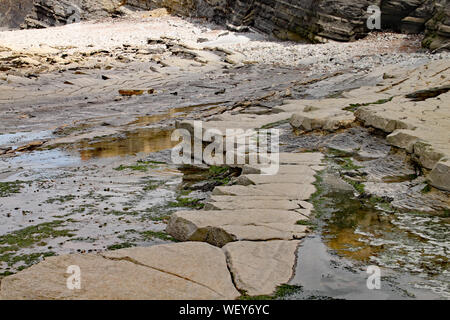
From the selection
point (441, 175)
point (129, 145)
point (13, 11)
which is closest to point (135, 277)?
point (441, 175)

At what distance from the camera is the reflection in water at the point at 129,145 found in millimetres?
7543

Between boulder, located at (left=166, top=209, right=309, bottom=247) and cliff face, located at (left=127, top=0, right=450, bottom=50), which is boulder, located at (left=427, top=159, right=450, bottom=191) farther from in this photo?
cliff face, located at (left=127, top=0, right=450, bottom=50)

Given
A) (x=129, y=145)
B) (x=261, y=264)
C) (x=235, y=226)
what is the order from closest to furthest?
(x=261, y=264) → (x=235, y=226) → (x=129, y=145)

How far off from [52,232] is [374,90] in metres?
7.11

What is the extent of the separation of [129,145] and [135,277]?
219 inches

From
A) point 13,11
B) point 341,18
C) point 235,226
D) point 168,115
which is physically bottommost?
point 168,115

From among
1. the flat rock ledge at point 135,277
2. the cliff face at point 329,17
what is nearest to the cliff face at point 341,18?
the cliff face at point 329,17

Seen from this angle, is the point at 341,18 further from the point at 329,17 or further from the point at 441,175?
the point at 441,175

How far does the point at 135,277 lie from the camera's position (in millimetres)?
2723

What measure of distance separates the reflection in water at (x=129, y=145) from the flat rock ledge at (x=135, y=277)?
176 inches

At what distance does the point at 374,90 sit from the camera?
30.6 feet

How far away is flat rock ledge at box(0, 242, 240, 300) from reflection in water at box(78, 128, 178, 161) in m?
4.47
